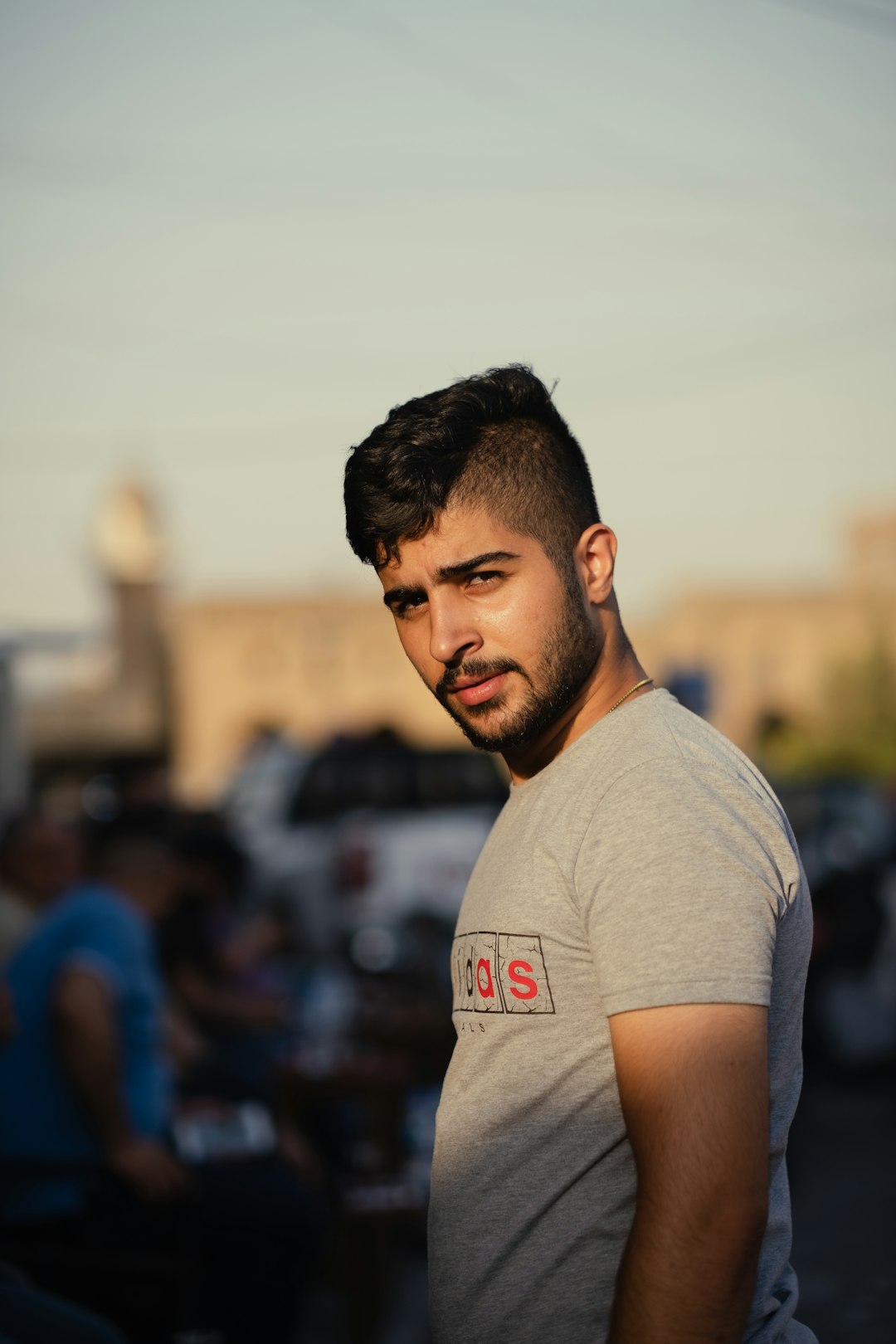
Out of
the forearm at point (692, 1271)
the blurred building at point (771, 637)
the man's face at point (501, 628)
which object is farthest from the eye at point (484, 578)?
the blurred building at point (771, 637)

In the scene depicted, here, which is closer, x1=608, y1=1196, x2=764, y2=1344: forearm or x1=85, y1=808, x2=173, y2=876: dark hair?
x1=608, y1=1196, x2=764, y2=1344: forearm

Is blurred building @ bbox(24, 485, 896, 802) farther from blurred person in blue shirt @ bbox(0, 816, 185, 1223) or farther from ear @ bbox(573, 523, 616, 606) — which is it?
ear @ bbox(573, 523, 616, 606)

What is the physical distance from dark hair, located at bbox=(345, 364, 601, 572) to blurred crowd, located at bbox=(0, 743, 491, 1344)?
5.92 feet

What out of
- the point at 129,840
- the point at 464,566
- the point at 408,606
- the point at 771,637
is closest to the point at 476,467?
the point at 464,566

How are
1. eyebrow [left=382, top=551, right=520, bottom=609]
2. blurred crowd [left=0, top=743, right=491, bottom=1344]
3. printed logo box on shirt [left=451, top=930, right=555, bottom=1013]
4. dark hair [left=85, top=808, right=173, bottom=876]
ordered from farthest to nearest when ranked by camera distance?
dark hair [left=85, top=808, right=173, bottom=876], blurred crowd [left=0, top=743, right=491, bottom=1344], eyebrow [left=382, top=551, right=520, bottom=609], printed logo box on shirt [left=451, top=930, right=555, bottom=1013]

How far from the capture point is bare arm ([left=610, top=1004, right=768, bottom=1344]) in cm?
152

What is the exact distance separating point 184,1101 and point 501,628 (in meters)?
4.52

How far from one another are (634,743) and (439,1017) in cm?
490

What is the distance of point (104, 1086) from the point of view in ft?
13.5

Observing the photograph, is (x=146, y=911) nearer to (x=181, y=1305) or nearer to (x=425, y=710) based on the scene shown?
(x=181, y=1305)

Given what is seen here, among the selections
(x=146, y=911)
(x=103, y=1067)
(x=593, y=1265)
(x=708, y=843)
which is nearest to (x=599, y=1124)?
(x=593, y=1265)

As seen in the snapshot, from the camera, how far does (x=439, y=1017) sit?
6.46 meters

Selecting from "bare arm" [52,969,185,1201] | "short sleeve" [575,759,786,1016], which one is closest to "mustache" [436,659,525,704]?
"short sleeve" [575,759,786,1016]

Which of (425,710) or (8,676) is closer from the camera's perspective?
(8,676)
